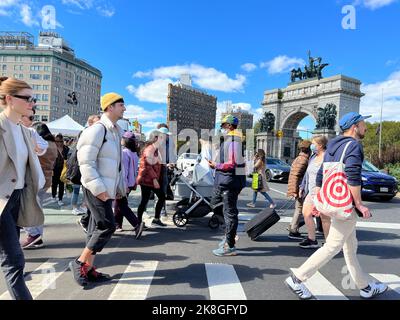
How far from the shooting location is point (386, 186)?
12797mm

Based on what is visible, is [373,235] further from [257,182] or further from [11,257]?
[11,257]

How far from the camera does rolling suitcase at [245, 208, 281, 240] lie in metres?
5.95

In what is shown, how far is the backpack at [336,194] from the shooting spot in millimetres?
3416

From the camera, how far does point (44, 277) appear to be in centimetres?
398

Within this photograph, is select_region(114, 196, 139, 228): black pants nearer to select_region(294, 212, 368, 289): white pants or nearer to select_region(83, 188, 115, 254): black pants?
select_region(83, 188, 115, 254): black pants

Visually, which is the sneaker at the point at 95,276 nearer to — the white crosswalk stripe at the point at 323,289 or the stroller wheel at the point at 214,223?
the white crosswalk stripe at the point at 323,289

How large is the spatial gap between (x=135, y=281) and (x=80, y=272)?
2.11ft

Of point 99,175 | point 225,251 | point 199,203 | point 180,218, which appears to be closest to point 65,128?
point 180,218

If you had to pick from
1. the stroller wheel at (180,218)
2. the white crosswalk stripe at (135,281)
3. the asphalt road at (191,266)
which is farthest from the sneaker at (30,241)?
the stroller wheel at (180,218)

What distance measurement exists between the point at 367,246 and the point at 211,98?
3558 inches

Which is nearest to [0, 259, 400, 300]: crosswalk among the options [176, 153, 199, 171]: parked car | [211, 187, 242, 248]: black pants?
[211, 187, 242, 248]: black pants

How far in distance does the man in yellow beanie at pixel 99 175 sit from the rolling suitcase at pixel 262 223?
9.88ft

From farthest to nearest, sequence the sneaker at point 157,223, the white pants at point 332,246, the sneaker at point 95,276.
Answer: the sneaker at point 157,223, the sneaker at point 95,276, the white pants at point 332,246
